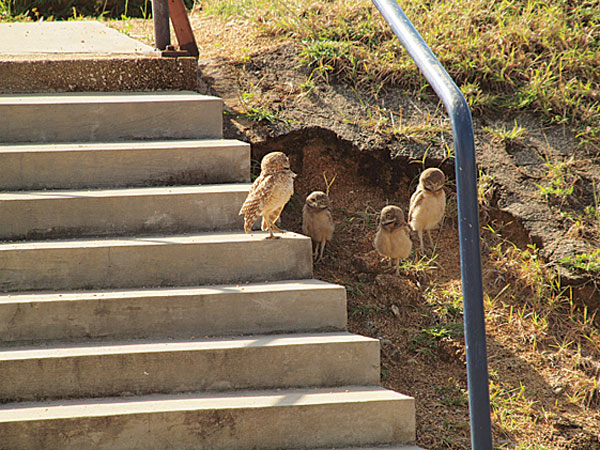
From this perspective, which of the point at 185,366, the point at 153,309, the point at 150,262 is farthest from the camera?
the point at 150,262

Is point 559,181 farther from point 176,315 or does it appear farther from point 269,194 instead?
point 176,315

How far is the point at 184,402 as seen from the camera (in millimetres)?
3516

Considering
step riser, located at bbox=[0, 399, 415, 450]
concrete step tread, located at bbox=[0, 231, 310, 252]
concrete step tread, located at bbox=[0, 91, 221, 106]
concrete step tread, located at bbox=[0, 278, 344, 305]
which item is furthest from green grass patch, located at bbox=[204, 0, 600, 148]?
step riser, located at bbox=[0, 399, 415, 450]

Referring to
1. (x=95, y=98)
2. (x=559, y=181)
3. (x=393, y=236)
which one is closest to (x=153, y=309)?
(x=95, y=98)

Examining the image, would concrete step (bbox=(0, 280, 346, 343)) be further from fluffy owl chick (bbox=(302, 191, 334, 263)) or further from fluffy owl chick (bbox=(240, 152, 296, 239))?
fluffy owl chick (bbox=(302, 191, 334, 263))

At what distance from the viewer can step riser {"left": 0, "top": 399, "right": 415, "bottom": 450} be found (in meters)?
3.30

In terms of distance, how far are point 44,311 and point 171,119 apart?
1907 mm

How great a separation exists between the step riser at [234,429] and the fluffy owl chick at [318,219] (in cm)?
209

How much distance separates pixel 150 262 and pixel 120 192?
65 centimetres

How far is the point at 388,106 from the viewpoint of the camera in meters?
6.21

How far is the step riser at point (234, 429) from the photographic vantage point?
330cm

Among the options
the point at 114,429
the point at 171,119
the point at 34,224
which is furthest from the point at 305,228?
the point at 114,429

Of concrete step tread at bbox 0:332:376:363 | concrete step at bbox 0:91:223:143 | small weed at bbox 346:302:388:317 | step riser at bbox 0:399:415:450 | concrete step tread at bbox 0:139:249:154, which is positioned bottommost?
step riser at bbox 0:399:415:450

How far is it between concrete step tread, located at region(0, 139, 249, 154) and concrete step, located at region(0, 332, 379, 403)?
1.52 meters
